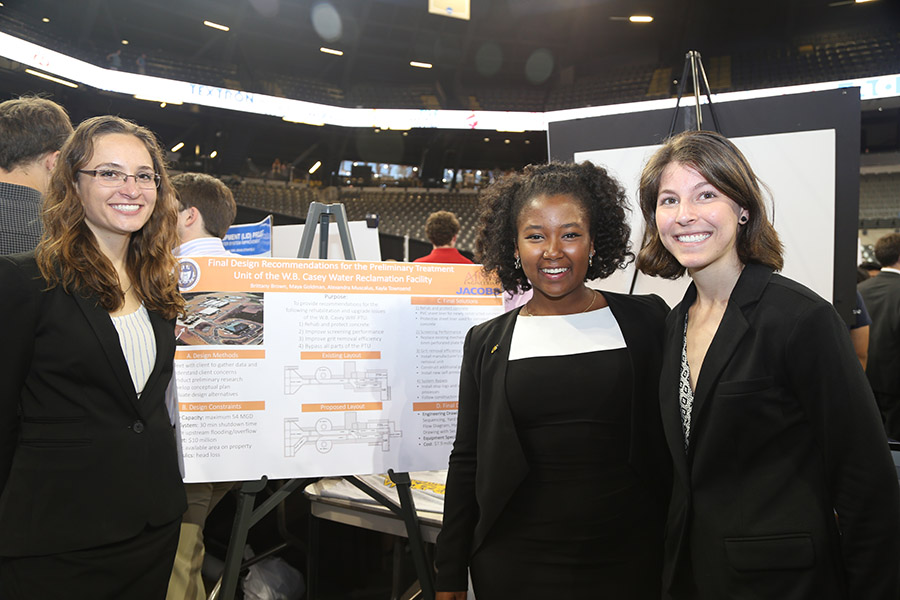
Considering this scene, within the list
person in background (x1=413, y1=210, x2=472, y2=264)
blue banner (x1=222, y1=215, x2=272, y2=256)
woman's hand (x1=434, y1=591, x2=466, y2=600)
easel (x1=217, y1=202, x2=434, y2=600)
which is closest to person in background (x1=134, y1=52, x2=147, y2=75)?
blue banner (x1=222, y1=215, x2=272, y2=256)

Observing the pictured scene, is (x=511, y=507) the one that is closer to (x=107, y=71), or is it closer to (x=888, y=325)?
(x=888, y=325)

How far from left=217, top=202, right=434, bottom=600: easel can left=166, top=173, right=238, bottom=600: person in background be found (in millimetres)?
205

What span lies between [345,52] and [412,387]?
15189 millimetres

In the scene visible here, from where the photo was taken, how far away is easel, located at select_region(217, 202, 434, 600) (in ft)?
6.06

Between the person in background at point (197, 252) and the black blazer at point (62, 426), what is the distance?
30.4 inches

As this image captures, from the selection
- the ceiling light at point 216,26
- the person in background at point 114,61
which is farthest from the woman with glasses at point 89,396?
the ceiling light at point 216,26

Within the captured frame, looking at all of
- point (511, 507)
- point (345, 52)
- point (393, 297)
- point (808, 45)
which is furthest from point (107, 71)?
point (808, 45)

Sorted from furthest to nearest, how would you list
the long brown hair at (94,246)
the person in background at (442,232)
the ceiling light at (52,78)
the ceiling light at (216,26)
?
the ceiling light at (216,26)
the ceiling light at (52,78)
the person in background at (442,232)
the long brown hair at (94,246)

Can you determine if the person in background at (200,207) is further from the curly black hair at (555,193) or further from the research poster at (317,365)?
the curly black hair at (555,193)

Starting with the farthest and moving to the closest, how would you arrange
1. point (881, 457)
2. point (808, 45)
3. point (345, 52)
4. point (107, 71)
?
1. point (345, 52)
2. point (808, 45)
3. point (107, 71)
4. point (881, 457)

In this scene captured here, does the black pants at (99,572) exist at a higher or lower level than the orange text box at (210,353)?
lower

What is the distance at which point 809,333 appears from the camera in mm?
1095

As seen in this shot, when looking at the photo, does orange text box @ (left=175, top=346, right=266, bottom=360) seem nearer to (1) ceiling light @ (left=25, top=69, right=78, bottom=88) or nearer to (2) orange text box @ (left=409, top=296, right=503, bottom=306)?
(2) orange text box @ (left=409, top=296, right=503, bottom=306)

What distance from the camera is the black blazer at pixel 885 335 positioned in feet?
12.1
